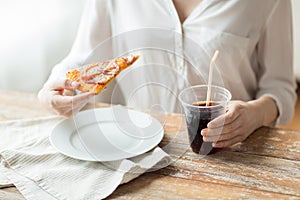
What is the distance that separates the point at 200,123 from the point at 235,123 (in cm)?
11

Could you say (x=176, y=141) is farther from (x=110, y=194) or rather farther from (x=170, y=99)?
(x=110, y=194)

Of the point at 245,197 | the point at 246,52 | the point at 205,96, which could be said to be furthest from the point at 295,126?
the point at 245,197

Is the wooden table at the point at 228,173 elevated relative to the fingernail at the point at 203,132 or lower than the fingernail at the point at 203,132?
lower

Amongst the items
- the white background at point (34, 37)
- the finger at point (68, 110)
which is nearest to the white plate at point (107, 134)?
the finger at point (68, 110)

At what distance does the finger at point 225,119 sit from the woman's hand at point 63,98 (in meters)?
0.26

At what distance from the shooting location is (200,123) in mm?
1022

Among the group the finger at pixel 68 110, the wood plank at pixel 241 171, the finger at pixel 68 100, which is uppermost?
the finger at pixel 68 100

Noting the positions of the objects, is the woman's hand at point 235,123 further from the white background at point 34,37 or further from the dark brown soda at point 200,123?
the white background at point 34,37

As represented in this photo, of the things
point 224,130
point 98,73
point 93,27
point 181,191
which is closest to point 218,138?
point 224,130

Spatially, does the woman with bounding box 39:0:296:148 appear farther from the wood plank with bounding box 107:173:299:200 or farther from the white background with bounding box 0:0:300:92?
the white background with bounding box 0:0:300:92

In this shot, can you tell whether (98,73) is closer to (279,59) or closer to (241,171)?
(241,171)

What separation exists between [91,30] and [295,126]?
1037 millimetres

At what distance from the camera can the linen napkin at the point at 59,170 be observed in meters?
0.93

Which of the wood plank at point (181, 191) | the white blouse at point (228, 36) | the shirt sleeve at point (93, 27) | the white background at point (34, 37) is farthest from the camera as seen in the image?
the white background at point (34, 37)
